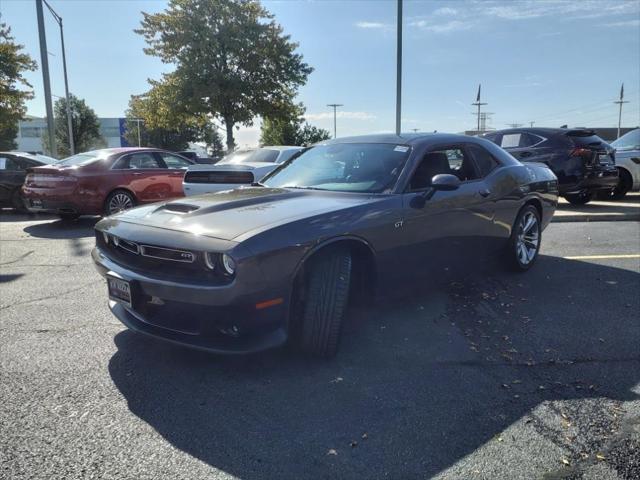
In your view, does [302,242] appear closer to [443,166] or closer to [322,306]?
[322,306]

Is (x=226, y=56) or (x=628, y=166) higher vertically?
(x=226, y=56)

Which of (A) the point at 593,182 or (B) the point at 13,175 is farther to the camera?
(B) the point at 13,175

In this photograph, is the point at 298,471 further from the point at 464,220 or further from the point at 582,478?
the point at 464,220

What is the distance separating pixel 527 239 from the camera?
5.64 meters

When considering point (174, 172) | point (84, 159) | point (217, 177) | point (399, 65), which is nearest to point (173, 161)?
point (174, 172)

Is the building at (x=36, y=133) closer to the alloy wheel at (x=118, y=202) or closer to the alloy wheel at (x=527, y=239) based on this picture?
the alloy wheel at (x=118, y=202)

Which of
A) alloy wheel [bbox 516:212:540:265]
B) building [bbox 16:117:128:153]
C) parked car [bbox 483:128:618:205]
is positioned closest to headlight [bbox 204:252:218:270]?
alloy wheel [bbox 516:212:540:265]

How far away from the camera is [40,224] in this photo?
9609 millimetres

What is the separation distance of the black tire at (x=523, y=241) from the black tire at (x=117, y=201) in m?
6.71

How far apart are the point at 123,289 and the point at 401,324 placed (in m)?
2.09

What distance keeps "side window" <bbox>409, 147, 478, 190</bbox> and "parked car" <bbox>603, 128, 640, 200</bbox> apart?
8.93m

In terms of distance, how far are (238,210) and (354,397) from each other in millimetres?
1405

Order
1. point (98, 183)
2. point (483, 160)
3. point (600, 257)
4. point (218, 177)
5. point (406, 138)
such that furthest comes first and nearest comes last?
point (98, 183) → point (218, 177) → point (600, 257) → point (483, 160) → point (406, 138)

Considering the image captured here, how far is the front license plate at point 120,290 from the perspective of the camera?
10.1 ft
